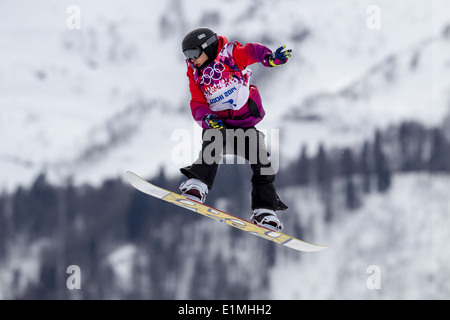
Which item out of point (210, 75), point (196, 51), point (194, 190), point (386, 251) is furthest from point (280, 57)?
point (386, 251)

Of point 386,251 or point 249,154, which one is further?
point 386,251

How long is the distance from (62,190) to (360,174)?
51.5 m

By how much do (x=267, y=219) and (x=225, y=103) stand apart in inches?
73.4

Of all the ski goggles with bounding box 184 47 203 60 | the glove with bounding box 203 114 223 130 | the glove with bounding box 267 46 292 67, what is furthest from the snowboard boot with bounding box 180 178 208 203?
the glove with bounding box 267 46 292 67

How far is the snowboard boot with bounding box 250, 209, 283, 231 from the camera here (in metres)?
9.09

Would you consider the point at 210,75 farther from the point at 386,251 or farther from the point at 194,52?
the point at 386,251

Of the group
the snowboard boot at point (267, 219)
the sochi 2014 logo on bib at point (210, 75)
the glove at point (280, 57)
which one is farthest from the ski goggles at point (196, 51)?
the snowboard boot at point (267, 219)

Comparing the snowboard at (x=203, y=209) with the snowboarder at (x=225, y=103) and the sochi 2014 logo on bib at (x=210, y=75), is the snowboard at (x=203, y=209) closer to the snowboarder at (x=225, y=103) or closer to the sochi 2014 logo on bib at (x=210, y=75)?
the snowboarder at (x=225, y=103)

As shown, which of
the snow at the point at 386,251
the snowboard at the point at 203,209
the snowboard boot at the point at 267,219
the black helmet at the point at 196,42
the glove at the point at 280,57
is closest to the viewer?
the glove at the point at 280,57

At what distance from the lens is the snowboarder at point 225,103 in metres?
8.76

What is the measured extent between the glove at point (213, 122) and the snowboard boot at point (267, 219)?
1.48m

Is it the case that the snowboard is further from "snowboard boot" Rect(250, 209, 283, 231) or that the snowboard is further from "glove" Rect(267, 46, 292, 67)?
"glove" Rect(267, 46, 292, 67)

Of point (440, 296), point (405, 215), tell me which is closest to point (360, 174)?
point (405, 215)

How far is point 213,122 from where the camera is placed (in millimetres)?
8688
